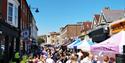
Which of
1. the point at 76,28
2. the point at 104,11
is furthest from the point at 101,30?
the point at 76,28

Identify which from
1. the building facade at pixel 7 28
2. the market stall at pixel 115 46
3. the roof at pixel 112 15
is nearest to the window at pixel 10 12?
the building facade at pixel 7 28

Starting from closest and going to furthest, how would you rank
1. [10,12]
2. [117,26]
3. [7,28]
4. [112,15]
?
1. [7,28]
2. [117,26]
3. [10,12]
4. [112,15]

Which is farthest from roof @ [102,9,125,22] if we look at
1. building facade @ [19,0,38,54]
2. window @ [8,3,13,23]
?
window @ [8,3,13,23]

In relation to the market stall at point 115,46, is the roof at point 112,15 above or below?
above

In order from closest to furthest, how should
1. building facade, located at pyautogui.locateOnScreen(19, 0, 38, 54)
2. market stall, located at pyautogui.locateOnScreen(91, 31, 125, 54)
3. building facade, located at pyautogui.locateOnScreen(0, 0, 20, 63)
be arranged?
market stall, located at pyautogui.locateOnScreen(91, 31, 125, 54) < building facade, located at pyautogui.locateOnScreen(0, 0, 20, 63) < building facade, located at pyautogui.locateOnScreen(19, 0, 38, 54)

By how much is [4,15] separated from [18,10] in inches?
352

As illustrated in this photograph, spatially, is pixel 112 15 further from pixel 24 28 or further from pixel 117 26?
pixel 117 26

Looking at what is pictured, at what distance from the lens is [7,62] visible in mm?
27750

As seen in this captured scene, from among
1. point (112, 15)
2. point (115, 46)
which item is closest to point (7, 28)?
point (115, 46)

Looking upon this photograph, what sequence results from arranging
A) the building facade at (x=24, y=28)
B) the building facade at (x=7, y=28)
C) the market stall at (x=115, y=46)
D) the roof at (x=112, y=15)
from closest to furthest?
the market stall at (x=115, y=46)
the building facade at (x=7, y=28)
the building facade at (x=24, y=28)
the roof at (x=112, y=15)

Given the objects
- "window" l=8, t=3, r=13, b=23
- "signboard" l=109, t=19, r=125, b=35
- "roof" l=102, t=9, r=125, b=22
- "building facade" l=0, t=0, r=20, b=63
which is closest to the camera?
"building facade" l=0, t=0, r=20, b=63

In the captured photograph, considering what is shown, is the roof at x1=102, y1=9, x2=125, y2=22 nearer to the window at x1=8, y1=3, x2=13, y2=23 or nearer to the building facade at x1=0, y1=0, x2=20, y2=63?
the building facade at x1=0, y1=0, x2=20, y2=63

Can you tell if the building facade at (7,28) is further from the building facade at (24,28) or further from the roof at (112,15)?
the roof at (112,15)

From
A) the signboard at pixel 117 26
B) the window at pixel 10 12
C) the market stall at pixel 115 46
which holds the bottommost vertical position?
the market stall at pixel 115 46
